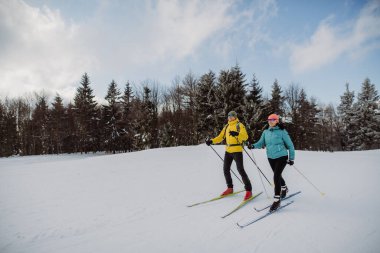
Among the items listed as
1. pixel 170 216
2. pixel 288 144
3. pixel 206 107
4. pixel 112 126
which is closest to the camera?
pixel 170 216

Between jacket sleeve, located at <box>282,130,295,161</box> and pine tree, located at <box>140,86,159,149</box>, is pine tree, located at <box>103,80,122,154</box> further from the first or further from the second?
jacket sleeve, located at <box>282,130,295,161</box>

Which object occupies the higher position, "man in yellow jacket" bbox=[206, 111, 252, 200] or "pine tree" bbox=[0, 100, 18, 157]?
"pine tree" bbox=[0, 100, 18, 157]

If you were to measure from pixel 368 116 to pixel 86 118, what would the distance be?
47983mm

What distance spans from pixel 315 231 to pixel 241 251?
139 cm

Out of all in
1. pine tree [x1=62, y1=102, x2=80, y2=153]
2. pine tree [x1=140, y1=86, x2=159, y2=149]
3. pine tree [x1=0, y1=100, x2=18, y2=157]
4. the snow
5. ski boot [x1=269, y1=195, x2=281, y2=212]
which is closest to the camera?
the snow

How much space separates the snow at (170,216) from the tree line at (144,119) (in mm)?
23565

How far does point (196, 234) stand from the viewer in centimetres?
357

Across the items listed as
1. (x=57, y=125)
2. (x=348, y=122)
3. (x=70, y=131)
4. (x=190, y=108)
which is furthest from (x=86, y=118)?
(x=348, y=122)

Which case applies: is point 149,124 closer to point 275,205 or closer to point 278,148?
point 278,148

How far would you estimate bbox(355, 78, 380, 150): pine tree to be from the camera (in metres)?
36.7

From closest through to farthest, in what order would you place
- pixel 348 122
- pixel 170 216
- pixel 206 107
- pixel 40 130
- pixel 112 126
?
pixel 170 216
pixel 206 107
pixel 112 126
pixel 40 130
pixel 348 122

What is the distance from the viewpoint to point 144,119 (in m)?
34.2

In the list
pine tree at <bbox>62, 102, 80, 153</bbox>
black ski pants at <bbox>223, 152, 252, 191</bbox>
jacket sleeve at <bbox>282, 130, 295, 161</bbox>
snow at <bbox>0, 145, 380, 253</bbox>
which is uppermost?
pine tree at <bbox>62, 102, 80, 153</bbox>

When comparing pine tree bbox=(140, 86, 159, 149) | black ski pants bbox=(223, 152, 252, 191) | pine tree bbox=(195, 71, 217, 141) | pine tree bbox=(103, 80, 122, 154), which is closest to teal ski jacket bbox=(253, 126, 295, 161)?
black ski pants bbox=(223, 152, 252, 191)
